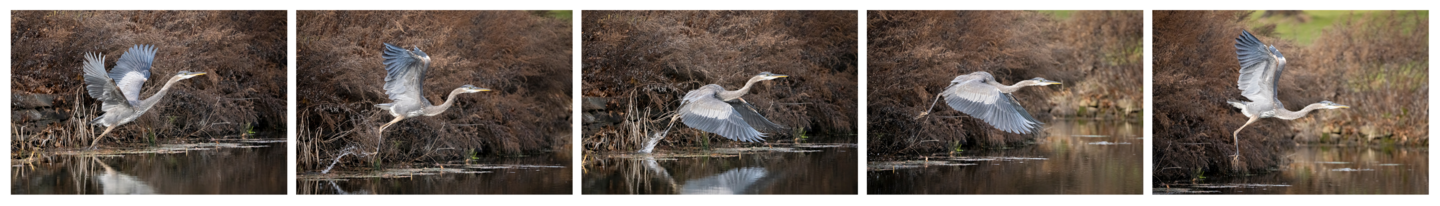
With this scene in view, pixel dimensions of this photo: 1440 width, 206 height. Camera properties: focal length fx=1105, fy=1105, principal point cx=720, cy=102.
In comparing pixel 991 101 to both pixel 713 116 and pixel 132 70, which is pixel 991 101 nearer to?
pixel 713 116

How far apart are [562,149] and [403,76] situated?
87 centimetres

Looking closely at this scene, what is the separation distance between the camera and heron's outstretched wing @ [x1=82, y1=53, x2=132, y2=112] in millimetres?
5617

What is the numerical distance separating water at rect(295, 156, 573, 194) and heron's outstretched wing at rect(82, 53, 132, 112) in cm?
104

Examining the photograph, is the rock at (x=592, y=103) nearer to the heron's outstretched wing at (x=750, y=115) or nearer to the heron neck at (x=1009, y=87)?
the heron's outstretched wing at (x=750, y=115)

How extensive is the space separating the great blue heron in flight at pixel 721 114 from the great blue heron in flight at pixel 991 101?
94 cm

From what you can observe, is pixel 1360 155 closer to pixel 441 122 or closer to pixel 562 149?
pixel 562 149

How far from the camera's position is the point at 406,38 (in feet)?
18.7

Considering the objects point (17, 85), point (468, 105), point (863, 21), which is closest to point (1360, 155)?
point (863, 21)

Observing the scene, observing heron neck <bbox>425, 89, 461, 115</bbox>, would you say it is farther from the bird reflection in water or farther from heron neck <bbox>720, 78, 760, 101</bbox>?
heron neck <bbox>720, 78, 760, 101</bbox>


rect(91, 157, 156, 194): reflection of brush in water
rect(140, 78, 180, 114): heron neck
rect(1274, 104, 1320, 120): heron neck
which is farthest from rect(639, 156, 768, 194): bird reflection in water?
rect(1274, 104, 1320, 120): heron neck

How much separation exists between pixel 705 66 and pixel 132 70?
2959 mm

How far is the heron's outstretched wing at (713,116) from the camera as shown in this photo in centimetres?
560

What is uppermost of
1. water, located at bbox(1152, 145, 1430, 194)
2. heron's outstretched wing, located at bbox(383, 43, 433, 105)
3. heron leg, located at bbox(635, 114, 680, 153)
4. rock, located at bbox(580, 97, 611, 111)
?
heron's outstretched wing, located at bbox(383, 43, 433, 105)

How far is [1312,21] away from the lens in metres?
7.16
